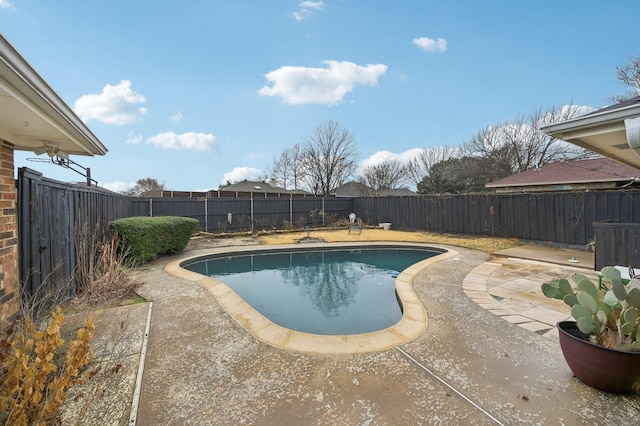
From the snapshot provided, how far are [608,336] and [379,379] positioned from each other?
1.70 m

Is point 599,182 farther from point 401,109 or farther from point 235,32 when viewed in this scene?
point 235,32

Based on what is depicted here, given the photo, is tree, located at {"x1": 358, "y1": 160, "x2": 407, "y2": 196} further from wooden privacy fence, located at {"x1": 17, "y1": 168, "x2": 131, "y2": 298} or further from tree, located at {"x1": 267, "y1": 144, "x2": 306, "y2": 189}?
wooden privacy fence, located at {"x1": 17, "y1": 168, "x2": 131, "y2": 298}

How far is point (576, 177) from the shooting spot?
1425 cm

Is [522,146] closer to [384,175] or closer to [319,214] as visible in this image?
[384,175]

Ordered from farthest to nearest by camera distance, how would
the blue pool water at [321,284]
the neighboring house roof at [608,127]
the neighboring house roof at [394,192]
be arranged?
Result: the neighboring house roof at [394,192], the blue pool water at [321,284], the neighboring house roof at [608,127]

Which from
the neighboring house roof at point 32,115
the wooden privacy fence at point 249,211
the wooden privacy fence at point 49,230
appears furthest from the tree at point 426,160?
the neighboring house roof at point 32,115

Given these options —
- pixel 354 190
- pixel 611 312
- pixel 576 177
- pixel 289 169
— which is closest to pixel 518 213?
pixel 576 177

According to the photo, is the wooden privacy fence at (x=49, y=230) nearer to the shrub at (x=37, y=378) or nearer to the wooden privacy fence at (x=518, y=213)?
the shrub at (x=37, y=378)

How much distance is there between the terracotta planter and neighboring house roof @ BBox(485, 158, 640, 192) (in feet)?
46.4

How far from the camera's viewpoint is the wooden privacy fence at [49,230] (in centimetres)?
319

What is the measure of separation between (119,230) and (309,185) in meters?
23.7

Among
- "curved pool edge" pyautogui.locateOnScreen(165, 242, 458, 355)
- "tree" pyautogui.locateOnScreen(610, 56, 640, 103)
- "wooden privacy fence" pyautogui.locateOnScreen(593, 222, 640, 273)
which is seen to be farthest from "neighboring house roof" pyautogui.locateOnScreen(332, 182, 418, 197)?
"curved pool edge" pyautogui.locateOnScreen(165, 242, 458, 355)

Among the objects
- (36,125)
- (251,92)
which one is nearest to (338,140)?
(251,92)

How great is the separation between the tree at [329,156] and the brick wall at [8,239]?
2307cm
